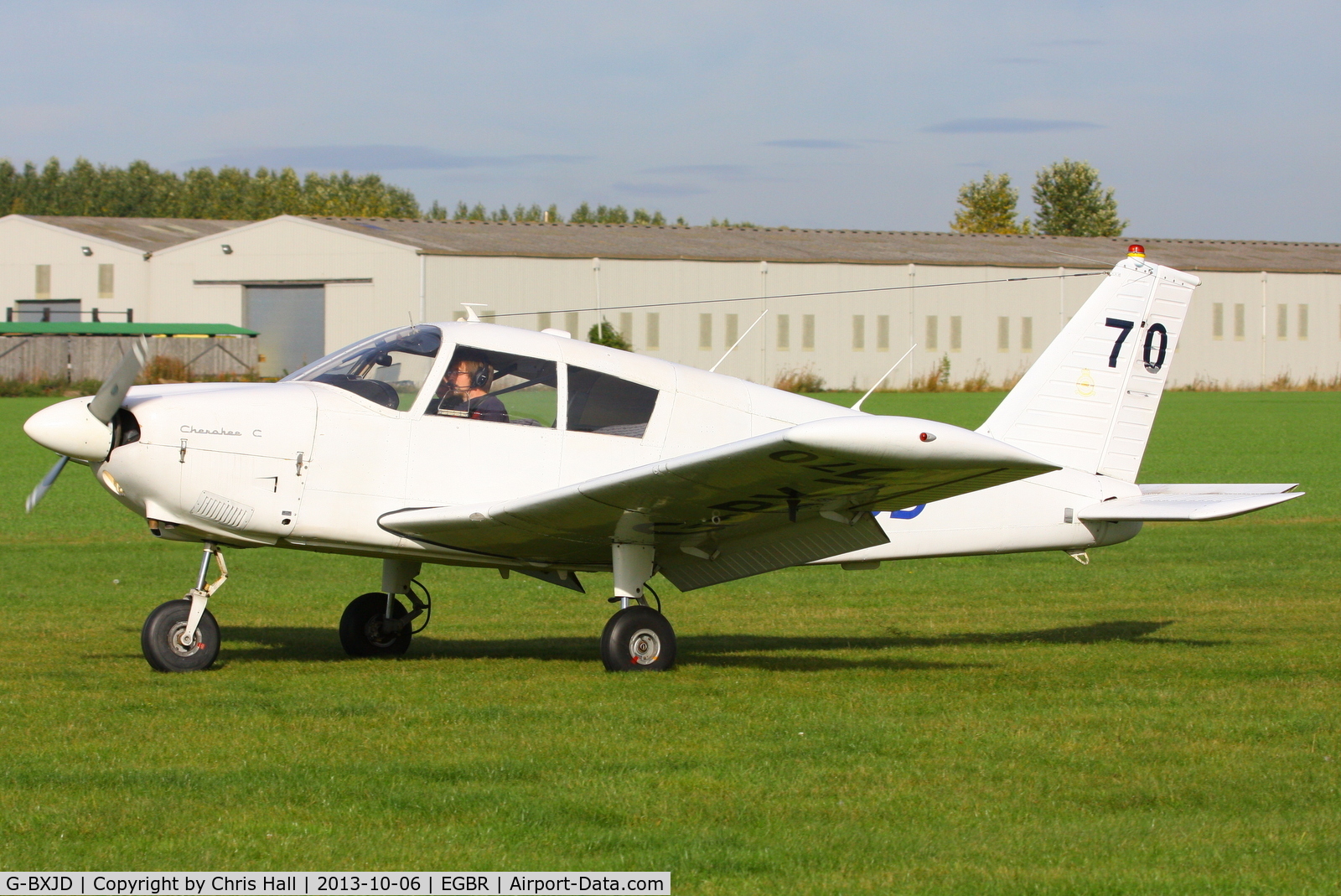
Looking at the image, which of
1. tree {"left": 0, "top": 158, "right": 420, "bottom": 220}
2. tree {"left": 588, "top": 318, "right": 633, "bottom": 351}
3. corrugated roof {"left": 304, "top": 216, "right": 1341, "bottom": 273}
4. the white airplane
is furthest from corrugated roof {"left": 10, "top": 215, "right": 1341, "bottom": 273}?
tree {"left": 0, "top": 158, "right": 420, "bottom": 220}

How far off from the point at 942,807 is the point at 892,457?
75.5 inches

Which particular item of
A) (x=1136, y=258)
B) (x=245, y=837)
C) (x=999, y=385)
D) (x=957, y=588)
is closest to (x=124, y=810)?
(x=245, y=837)

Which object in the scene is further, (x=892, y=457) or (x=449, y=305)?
(x=449, y=305)

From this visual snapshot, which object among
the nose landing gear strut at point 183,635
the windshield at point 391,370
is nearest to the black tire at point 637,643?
the windshield at point 391,370

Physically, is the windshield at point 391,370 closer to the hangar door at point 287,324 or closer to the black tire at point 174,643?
the black tire at point 174,643

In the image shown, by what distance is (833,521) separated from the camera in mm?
9289

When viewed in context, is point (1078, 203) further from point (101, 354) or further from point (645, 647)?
point (645, 647)

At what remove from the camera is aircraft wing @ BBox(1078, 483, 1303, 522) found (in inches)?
380

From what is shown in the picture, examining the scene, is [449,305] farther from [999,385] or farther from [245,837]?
[245,837]

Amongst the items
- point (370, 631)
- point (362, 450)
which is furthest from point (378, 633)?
point (362, 450)

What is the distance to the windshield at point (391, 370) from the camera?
9.11 m

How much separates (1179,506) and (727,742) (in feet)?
14.6

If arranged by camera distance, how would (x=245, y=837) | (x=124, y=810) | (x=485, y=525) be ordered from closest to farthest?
(x=245, y=837), (x=124, y=810), (x=485, y=525)

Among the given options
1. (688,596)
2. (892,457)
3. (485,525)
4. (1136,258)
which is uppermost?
(1136,258)
